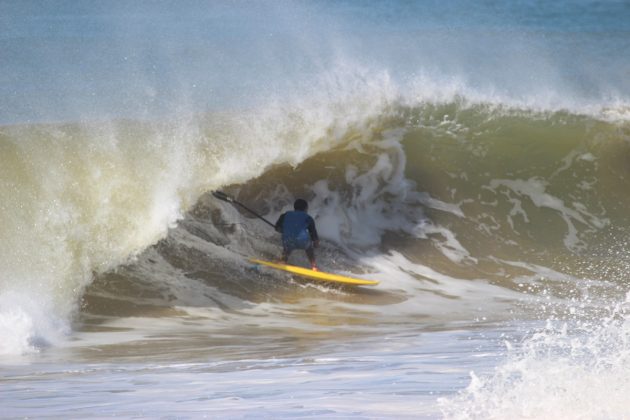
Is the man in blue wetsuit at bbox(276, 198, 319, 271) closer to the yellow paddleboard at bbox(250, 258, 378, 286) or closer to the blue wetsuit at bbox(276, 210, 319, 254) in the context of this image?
the blue wetsuit at bbox(276, 210, 319, 254)

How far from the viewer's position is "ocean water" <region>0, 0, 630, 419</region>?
5887mm

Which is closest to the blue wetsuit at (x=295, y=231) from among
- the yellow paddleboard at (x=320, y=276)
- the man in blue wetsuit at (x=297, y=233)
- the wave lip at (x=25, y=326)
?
the man in blue wetsuit at (x=297, y=233)

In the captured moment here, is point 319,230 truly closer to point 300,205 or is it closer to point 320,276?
point 300,205

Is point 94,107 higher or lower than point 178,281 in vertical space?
higher

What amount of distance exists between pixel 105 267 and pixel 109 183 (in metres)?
1.38

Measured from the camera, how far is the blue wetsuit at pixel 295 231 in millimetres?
10695

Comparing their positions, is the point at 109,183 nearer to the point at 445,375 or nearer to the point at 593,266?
the point at 593,266

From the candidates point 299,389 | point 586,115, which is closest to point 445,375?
point 299,389

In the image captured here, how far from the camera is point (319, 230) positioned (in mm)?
12039

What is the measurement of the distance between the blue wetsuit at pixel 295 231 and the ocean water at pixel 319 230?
0.38 m

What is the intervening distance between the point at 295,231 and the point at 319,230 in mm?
1365

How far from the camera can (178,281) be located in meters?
10.5

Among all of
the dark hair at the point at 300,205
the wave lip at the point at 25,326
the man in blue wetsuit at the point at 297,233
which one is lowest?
the wave lip at the point at 25,326

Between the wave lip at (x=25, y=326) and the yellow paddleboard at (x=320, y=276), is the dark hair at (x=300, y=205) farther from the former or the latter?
the wave lip at (x=25, y=326)
